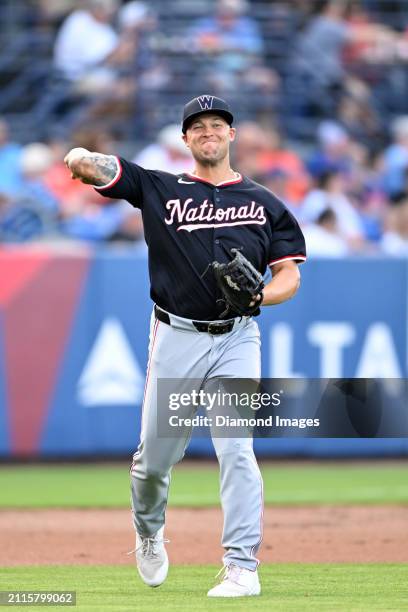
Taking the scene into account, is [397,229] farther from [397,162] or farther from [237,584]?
Result: [237,584]

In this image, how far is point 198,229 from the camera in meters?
5.39

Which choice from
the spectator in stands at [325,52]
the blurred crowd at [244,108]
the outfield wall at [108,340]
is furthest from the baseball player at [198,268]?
the spectator in stands at [325,52]

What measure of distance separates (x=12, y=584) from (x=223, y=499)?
1.03m

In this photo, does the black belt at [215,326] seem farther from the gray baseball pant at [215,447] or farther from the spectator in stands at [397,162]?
the spectator in stands at [397,162]

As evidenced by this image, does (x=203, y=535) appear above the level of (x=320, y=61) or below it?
below

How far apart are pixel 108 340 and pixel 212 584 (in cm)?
550

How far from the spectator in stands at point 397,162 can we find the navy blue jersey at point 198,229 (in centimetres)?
840

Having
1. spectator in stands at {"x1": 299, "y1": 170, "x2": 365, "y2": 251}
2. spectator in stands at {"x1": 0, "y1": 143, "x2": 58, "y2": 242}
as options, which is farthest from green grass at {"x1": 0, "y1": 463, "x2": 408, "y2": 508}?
spectator in stands at {"x1": 299, "y1": 170, "x2": 365, "y2": 251}

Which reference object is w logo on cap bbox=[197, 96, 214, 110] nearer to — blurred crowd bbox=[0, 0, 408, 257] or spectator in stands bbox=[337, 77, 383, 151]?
blurred crowd bbox=[0, 0, 408, 257]

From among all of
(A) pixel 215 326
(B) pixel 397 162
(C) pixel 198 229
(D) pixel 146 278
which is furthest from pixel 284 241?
(B) pixel 397 162

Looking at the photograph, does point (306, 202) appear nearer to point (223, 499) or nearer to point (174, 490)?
point (174, 490)

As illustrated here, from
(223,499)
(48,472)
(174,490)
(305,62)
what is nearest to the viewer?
(223,499)

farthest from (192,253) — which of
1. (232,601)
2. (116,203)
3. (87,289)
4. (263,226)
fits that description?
(116,203)

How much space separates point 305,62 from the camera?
47.9 ft
